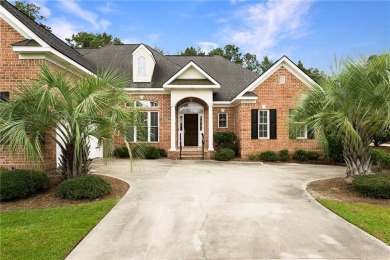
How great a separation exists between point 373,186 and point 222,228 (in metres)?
4.77

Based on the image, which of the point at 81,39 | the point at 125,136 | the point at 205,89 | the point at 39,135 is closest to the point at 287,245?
the point at 125,136

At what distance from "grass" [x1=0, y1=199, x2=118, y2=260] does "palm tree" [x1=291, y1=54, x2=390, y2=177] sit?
22.3 ft

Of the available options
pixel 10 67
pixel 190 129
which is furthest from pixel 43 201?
pixel 190 129

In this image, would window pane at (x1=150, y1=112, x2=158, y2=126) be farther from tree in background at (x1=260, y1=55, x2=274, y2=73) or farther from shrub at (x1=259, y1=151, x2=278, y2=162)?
tree in background at (x1=260, y1=55, x2=274, y2=73)

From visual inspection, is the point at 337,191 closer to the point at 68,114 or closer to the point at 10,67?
the point at 68,114

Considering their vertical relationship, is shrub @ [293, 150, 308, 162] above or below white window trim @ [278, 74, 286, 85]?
below

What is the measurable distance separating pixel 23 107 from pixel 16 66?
157 inches

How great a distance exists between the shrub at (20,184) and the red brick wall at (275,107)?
445 inches

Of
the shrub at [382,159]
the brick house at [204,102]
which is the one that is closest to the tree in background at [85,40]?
the brick house at [204,102]

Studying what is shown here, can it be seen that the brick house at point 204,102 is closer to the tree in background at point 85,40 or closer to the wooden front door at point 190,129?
the wooden front door at point 190,129

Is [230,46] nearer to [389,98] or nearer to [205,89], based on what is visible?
Result: [205,89]

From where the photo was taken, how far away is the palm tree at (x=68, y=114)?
6.70 metres

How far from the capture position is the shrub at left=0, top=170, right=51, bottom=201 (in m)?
6.80

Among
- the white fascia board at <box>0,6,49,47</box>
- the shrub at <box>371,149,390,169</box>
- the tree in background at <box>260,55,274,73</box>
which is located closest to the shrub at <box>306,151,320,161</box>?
the shrub at <box>371,149,390,169</box>
